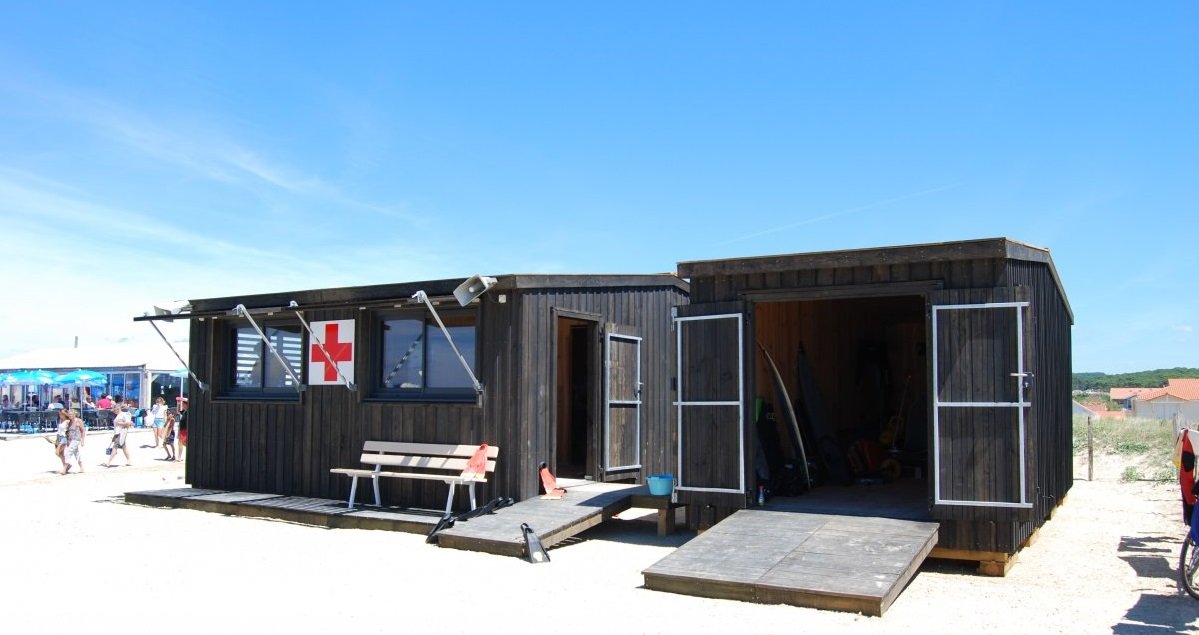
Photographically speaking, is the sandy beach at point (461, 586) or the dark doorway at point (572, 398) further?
the dark doorway at point (572, 398)

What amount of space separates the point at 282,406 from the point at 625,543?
→ 490 cm

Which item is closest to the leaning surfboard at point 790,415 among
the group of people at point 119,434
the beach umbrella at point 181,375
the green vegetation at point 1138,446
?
the green vegetation at point 1138,446

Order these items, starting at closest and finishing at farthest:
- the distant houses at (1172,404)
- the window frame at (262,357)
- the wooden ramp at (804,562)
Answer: the wooden ramp at (804,562), the window frame at (262,357), the distant houses at (1172,404)

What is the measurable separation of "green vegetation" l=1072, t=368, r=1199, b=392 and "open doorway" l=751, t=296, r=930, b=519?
54772mm

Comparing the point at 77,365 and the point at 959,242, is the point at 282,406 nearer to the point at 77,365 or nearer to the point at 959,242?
the point at 959,242

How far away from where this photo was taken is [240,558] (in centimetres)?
746

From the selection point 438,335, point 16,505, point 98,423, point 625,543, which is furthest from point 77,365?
point 625,543

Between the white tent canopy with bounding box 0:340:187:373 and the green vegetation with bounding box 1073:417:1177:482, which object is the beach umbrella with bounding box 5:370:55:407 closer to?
the white tent canopy with bounding box 0:340:187:373

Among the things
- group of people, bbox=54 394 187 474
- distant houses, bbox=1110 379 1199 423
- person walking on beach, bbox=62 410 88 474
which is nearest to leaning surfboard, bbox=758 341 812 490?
distant houses, bbox=1110 379 1199 423

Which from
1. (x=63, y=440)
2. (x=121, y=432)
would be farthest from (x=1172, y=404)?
(x=63, y=440)

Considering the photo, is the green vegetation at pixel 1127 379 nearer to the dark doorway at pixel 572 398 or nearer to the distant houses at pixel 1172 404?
the distant houses at pixel 1172 404

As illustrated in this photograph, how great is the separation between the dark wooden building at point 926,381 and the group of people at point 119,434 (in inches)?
472

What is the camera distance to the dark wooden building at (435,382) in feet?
29.7

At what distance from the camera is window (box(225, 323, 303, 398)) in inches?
428
